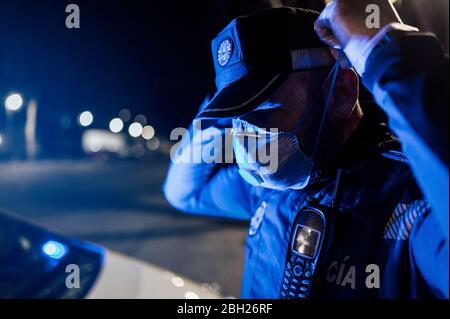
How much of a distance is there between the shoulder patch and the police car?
121 cm

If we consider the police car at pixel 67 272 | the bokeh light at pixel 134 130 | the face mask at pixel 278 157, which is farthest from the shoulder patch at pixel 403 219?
the bokeh light at pixel 134 130

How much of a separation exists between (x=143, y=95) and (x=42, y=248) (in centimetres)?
4022

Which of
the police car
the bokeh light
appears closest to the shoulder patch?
the police car

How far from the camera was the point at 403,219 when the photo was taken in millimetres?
1078

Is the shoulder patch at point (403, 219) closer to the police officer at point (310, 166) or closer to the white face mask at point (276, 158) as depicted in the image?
the police officer at point (310, 166)

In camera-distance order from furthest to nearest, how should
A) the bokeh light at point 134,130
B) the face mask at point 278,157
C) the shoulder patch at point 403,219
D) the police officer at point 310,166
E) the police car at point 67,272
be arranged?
the bokeh light at point 134,130 < the police car at point 67,272 < the face mask at point 278,157 < the police officer at point 310,166 < the shoulder patch at point 403,219

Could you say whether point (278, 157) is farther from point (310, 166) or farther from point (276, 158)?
point (310, 166)

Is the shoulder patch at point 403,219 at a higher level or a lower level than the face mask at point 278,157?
lower

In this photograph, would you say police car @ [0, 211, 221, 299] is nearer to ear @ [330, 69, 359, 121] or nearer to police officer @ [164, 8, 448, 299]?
police officer @ [164, 8, 448, 299]

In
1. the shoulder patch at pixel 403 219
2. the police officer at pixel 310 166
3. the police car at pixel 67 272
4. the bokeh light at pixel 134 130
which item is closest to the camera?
the shoulder patch at pixel 403 219

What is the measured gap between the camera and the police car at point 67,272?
1793 mm

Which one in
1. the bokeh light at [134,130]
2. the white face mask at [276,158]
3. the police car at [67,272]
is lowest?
the bokeh light at [134,130]

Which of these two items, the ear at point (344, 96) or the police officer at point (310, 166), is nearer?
the police officer at point (310, 166)
